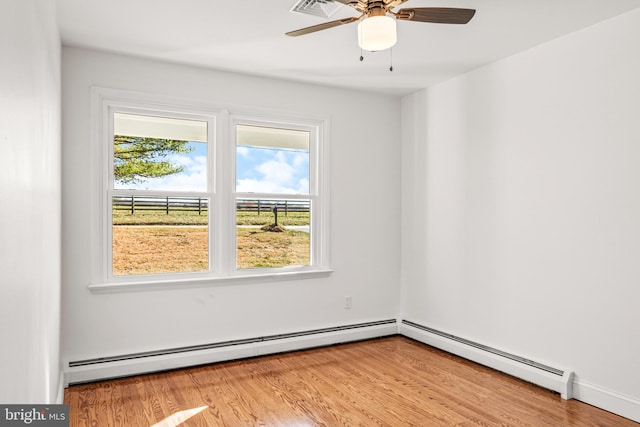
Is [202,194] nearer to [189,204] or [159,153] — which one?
[189,204]

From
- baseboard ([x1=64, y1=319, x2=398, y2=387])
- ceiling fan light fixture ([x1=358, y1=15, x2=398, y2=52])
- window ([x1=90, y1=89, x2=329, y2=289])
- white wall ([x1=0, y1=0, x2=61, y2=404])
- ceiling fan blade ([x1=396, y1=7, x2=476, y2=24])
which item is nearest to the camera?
white wall ([x1=0, y1=0, x2=61, y2=404])

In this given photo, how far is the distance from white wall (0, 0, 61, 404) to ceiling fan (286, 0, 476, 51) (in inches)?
50.6

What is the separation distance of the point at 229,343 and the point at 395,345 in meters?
1.56

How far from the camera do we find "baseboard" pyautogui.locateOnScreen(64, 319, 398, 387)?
3.33 meters

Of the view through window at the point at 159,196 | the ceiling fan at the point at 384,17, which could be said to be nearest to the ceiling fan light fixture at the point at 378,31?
the ceiling fan at the point at 384,17

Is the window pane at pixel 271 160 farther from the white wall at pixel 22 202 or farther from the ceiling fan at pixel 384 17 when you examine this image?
the white wall at pixel 22 202

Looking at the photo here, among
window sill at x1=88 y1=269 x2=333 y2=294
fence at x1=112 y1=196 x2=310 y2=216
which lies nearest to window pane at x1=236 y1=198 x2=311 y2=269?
fence at x1=112 y1=196 x2=310 y2=216

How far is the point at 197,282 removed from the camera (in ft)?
12.3

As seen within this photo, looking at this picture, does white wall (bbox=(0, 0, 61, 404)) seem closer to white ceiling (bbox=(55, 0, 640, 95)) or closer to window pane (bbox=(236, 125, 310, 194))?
white ceiling (bbox=(55, 0, 640, 95))

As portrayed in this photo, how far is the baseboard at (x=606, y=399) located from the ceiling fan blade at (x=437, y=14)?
96.4 inches

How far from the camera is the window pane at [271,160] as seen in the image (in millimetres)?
4051

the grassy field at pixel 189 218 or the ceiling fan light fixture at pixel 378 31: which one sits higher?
the ceiling fan light fixture at pixel 378 31

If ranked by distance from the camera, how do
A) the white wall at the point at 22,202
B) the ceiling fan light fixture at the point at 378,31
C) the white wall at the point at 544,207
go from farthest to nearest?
the white wall at the point at 544,207, the ceiling fan light fixture at the point at 378,31, the white wall at the point at 22,202

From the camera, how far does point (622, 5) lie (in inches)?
105
